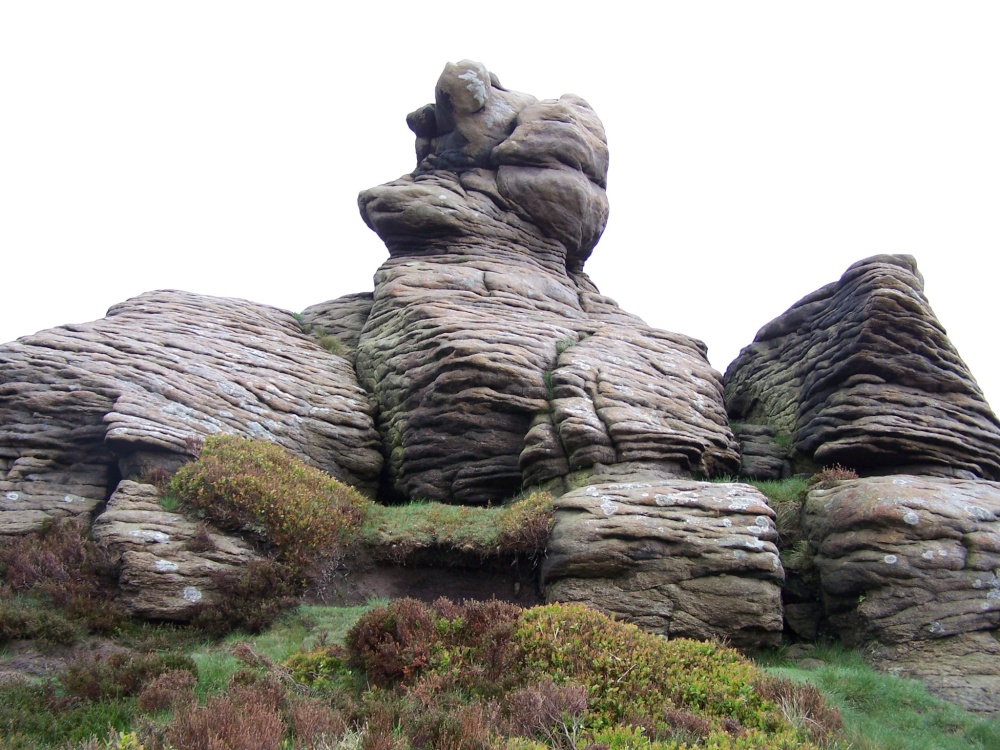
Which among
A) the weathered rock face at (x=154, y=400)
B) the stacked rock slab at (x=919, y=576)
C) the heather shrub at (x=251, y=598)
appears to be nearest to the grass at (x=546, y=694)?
the heather shrub at (x=251, y=598)

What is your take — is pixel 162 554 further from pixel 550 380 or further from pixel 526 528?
pixel 550 380

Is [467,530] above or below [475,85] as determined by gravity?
below

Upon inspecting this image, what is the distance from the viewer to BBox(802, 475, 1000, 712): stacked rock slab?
41.2 feet

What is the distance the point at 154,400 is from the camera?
55.0ft

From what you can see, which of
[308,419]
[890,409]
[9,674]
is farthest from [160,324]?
[890,409]

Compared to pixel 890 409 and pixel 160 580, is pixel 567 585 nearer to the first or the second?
pixel 160 580

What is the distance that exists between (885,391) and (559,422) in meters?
7.39

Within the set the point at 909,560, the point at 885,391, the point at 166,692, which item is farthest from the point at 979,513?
the point at 166,692

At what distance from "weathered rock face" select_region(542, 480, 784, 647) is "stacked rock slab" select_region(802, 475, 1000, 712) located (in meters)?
1.18

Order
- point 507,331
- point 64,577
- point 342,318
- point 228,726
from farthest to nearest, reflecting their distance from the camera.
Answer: point 342,318, point 507,331, point 64,577, point 228,726

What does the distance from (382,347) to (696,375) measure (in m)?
8.47

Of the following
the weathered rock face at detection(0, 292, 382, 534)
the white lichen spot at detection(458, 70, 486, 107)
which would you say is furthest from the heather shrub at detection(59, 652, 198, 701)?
the white lichen spot at detection(458, 70, 486, 107)

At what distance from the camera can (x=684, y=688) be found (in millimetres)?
9875

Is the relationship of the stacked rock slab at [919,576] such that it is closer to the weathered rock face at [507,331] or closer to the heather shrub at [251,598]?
the weathered rock face at [507,331]
